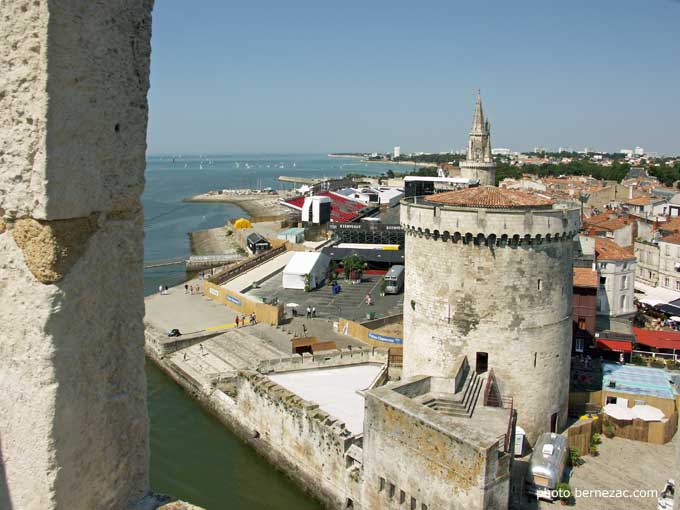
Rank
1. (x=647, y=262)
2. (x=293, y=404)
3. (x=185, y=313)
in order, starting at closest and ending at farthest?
(x=293, y=404), (x=185, y=313), (x=647, y=262)

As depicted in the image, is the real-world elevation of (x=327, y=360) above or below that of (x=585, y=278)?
below

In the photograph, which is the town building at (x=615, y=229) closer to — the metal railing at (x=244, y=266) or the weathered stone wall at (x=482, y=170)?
the weathered stone wall at (x=482, y=170)

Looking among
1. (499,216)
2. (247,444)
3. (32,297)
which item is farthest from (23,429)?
(247,444)

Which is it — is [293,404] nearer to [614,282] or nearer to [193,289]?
[193,289]

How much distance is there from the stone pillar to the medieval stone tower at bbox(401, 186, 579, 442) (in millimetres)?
11649

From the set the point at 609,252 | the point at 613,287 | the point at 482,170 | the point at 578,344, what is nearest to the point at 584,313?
the point at 578,344

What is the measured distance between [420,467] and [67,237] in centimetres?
986

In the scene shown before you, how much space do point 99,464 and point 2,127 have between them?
2236 mm

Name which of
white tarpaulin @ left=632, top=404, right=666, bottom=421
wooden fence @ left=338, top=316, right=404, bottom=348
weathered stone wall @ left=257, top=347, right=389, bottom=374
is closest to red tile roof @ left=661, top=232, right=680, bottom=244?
wooden fence @ left=338, top=316, right=404, bottom=348

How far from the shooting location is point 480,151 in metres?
37.5

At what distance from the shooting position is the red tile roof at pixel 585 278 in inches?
926

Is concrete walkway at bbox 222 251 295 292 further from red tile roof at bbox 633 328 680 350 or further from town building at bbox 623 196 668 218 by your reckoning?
town building at bbox 623 196 668 218

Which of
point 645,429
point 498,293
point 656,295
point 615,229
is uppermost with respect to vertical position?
point 615,229

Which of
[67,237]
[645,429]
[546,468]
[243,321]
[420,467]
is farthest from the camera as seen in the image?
[243,321]
